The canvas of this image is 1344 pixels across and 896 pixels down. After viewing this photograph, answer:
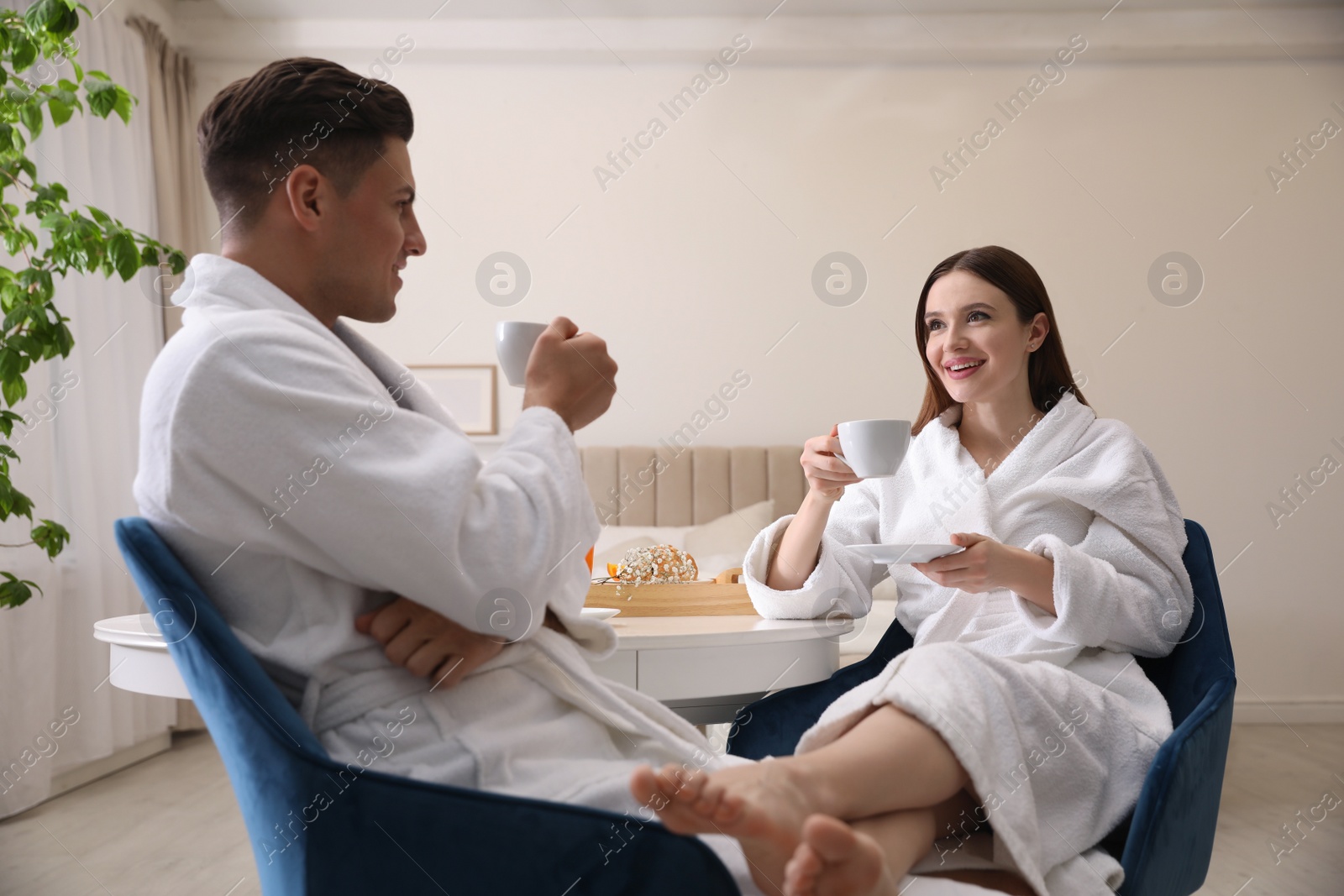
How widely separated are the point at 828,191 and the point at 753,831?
381cm

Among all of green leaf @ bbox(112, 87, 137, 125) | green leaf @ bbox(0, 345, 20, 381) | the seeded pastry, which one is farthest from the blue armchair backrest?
green leaf @ bbox(112, 87, 137, 125)

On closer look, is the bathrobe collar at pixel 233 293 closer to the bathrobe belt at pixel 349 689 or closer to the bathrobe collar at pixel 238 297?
the bathrobe collar at pixel 238 297

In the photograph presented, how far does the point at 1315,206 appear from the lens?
13.6 feet

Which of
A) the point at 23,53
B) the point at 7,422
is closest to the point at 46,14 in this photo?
the point at 23,53

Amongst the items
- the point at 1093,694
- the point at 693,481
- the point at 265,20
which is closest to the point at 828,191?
the point at 693,481

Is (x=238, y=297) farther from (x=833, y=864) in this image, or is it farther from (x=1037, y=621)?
(x=1037, y=621)

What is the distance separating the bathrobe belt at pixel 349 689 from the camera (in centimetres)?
87

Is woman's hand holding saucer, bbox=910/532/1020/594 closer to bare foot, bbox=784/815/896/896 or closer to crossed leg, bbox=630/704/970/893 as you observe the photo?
crossed leg, bbox=630/704/970/893

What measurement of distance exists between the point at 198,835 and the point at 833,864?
251 centimetres

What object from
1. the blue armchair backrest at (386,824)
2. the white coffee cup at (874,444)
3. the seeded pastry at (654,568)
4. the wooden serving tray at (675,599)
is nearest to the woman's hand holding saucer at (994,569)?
the white coffee cup at (874,444)

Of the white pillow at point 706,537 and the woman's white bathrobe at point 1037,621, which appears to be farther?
the white pillow at point 706,537

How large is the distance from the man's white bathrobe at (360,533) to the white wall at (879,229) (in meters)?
3.28

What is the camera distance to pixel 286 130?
0.99 m

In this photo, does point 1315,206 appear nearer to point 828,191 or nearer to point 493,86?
point 828,191
